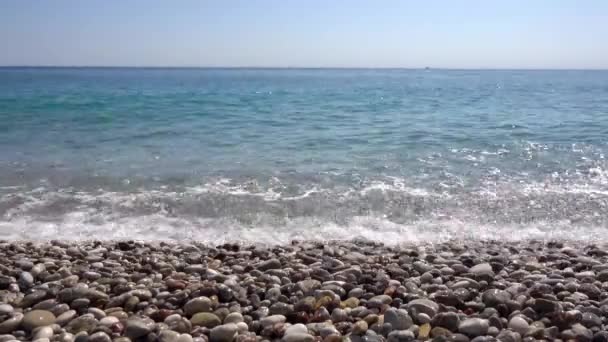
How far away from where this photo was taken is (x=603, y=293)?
419cm

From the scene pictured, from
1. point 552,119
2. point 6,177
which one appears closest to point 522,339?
point 6,177

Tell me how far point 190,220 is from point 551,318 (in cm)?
511

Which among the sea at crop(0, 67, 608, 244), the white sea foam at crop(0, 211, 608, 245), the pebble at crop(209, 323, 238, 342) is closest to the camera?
the pebble at crop(209, 323, 238, 342)

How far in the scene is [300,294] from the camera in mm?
4148

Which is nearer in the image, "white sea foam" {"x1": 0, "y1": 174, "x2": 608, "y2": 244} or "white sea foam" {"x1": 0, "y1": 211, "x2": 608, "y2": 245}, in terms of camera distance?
"white sea foam" {"x1": 0, "y1": 211, "x2": 608, "y2": 245}

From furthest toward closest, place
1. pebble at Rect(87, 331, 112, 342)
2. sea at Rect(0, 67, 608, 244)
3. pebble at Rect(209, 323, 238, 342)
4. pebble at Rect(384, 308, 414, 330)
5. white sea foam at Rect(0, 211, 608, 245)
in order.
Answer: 1. sea at Rect(0, 67, 608, 244)
2. white sea foam at Rect(0, 211, 608, 245)
3. pebble at Rect(384, 308, 414, 330)
4. pebble at Rect(209, 323, 238, 342)
5. pebble at Rect(87, 331, 112, 342)

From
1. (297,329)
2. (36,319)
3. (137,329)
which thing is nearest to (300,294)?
(297,329)

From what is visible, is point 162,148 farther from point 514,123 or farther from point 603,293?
point 514,123

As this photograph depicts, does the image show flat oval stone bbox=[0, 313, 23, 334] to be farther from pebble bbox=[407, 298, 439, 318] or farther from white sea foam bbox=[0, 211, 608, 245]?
pebble bbox=[407, 298, 439, 318]

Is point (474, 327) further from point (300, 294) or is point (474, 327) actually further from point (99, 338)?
point (99, 338)

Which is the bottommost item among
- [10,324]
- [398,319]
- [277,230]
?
[277,230]

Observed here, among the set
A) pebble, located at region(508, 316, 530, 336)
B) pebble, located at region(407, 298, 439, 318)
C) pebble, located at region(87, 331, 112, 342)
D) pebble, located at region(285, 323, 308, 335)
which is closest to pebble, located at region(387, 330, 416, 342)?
pebble, located at region(407, 298, 439, 318)


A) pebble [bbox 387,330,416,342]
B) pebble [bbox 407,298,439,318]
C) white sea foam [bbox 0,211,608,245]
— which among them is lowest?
white sea foam [bbox 0,211,608,245]

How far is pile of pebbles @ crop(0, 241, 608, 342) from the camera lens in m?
3.51
